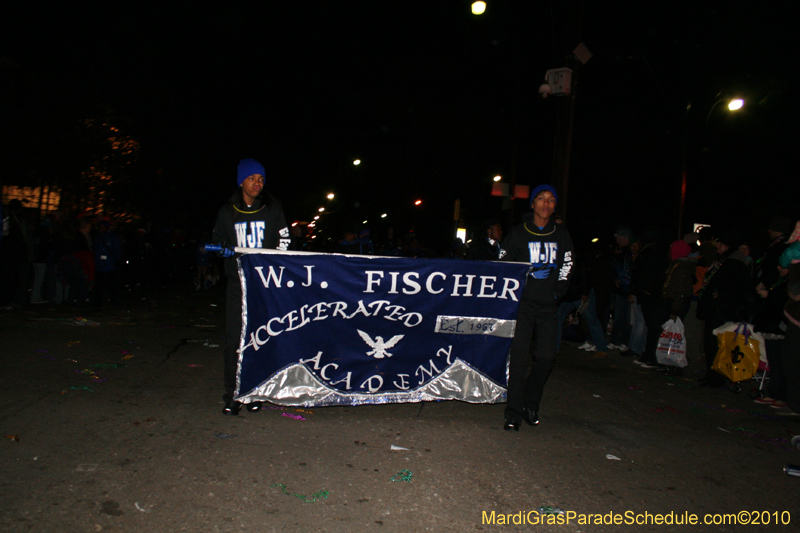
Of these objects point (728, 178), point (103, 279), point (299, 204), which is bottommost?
point (103, 279)

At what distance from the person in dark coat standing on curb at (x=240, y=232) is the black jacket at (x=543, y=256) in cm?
207

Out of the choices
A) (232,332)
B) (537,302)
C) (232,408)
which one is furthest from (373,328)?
(537,302)

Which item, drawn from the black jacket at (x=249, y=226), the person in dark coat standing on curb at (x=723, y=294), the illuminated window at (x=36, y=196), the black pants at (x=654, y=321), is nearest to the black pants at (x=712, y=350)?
the person in dark coat standing on curb at (x=723, y=294)

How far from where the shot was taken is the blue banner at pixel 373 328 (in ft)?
14.8

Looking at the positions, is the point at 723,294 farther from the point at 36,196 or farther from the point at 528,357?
the point at 36,196

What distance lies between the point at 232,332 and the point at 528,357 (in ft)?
8.27

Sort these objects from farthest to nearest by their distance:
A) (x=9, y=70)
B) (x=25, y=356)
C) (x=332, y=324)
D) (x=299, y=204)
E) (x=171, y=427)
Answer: (x=299, y=204), (x=9, y=70), (x=25, y=356), (x=332, y=324), (x=171, y=427)

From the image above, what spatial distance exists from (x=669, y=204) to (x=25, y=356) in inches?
1192

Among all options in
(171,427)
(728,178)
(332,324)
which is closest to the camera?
(171,427)

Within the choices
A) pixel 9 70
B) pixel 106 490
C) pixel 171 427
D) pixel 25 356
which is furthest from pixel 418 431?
pixel 9 70

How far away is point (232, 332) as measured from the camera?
4566mm

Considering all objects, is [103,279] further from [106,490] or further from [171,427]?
[106,490]

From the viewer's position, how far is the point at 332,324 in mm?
4680

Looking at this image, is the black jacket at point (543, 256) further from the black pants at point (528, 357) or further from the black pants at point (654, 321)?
the black pants at point (654, 321)
